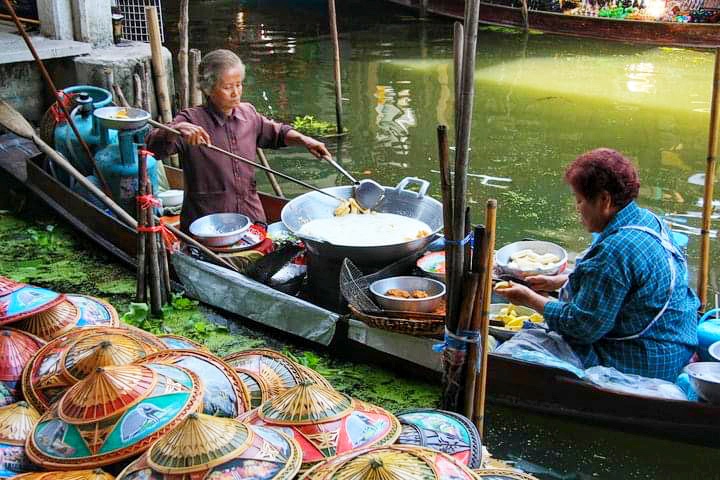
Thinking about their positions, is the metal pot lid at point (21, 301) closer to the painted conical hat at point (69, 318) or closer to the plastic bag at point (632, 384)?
the painted conical hat at point (69, 318)

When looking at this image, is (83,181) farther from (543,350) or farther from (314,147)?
(543,350)

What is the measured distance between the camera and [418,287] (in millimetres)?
4918

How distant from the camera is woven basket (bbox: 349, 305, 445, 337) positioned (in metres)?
4.52

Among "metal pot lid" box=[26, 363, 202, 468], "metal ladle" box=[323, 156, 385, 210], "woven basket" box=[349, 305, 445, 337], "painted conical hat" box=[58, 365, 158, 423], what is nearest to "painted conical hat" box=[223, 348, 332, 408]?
"metal pot lid" box=[26, 363, 202, 468]

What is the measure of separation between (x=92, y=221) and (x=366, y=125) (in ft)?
18.7

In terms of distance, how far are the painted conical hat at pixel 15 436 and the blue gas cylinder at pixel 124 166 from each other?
3.64 m

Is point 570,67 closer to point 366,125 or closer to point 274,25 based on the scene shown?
point 366,125

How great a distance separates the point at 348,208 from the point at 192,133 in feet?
3.94

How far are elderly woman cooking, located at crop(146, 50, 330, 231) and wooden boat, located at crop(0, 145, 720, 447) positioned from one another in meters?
0.50

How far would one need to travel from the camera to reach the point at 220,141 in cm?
557

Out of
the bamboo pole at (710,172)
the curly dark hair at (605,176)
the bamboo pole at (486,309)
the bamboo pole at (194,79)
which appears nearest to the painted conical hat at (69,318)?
the bamboo pole at (486,309)

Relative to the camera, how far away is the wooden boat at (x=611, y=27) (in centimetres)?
1579

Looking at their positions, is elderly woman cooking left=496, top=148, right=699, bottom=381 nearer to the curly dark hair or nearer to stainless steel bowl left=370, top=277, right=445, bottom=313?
the curly dark hair

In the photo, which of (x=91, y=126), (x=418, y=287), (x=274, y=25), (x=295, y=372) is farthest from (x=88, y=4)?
(x=274, y=25)
